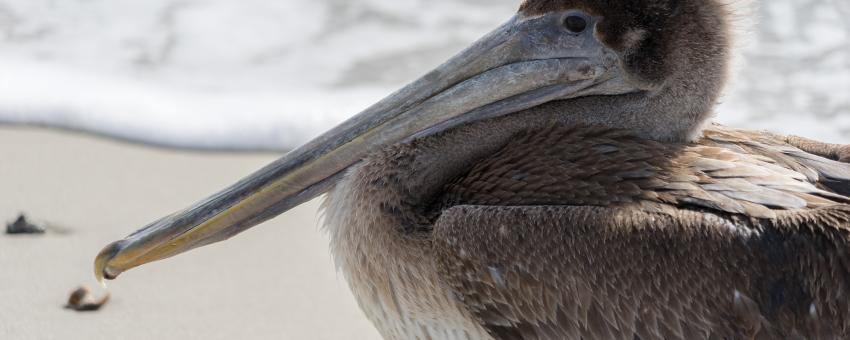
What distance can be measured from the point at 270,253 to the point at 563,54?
82.3 inches

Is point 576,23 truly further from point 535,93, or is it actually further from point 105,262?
point 105,262

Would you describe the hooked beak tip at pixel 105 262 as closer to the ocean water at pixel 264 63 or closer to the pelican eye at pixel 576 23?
the pelican eye at pixel 576 23

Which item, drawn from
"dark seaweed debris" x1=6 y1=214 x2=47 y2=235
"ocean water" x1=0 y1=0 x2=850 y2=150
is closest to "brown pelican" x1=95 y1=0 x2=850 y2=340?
"dark seaweed debris" x1=6 y1=214 x2=47 y2=235

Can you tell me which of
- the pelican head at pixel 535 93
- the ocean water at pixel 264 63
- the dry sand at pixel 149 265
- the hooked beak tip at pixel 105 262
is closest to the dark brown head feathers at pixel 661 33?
the pelican head at pixel 535 93

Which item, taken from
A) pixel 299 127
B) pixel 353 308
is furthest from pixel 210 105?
pixel 353 308

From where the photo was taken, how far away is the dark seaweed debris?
16.9 ft

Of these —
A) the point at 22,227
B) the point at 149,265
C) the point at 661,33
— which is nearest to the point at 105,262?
the point at 149,265

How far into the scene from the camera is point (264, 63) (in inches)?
304

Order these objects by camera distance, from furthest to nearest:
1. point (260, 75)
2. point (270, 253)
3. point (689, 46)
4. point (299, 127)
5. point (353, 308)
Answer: point (260, 75) → point (299, 127) → point (270, 253) → point (353, 308) → point (689, 46)

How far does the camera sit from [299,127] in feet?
22.0

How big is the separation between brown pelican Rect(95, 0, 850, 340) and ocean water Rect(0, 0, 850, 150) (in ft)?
8.82

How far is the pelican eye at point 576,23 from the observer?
3635 mm

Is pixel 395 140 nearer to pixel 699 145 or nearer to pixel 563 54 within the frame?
pixel 563 54

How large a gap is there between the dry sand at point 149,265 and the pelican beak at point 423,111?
860 millimetres
